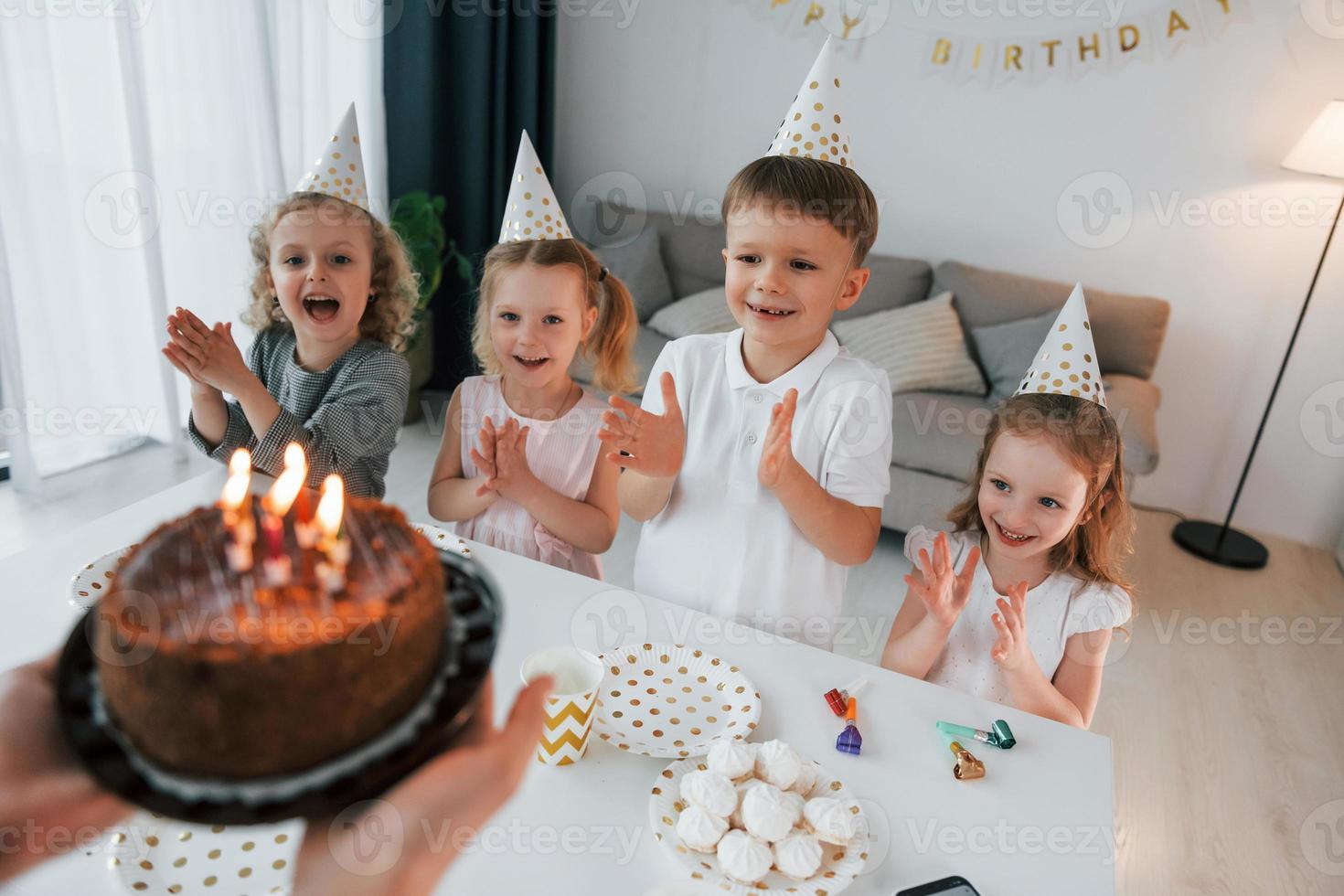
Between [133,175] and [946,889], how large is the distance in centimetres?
306

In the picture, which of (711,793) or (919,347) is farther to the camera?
(919,347)

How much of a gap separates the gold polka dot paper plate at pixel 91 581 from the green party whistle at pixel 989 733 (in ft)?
3.37

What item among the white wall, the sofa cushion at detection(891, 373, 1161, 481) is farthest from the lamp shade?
the sofa cushion at detection(891, 373, 1161, 481)

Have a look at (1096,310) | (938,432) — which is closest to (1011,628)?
(938,432)

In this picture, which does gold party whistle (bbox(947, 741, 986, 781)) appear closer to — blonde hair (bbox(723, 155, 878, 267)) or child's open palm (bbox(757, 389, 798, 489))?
child's open palm (bbox(757, 389, 798, 489))

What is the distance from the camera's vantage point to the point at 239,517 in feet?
1.71

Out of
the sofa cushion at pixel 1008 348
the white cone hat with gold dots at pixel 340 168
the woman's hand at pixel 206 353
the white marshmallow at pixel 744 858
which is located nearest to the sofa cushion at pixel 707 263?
the sofa cushion at pixel 1008 348

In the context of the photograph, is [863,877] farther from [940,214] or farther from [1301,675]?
[940,214]

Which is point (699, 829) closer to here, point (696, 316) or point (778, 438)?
point (778, 438)

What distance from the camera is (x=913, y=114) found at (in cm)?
355

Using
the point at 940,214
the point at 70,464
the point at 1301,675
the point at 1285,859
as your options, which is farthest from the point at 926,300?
the point at 70,464

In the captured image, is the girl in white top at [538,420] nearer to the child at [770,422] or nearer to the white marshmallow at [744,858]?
the child at [770,422]

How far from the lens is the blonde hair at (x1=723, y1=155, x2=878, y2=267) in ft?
4.17

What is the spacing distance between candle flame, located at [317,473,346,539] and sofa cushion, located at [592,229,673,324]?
3.11m
